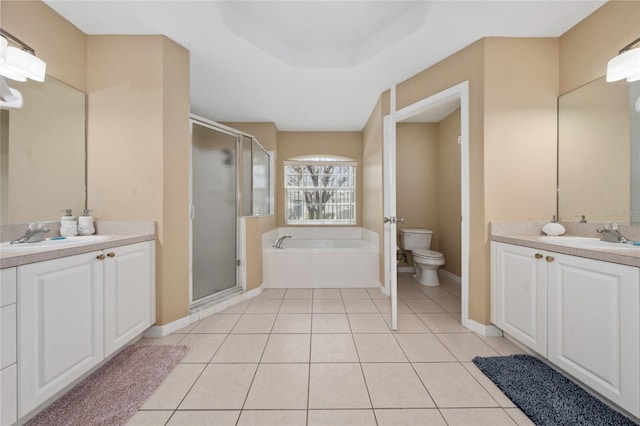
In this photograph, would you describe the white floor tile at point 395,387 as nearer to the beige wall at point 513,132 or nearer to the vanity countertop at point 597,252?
the beige wall at point 513,132

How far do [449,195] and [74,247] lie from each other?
3978 millimetres

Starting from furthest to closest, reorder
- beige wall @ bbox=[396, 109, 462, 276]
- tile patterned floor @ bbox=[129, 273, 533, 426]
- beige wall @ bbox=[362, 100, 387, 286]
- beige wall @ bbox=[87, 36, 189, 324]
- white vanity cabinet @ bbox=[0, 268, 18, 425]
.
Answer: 1. beige wall @ bbox=[396, 109, 462, 276]
2. beige wall @ bbox=[362, 100, 387, 286]
3. beige wall @ bbox=[87, 36, 189, 324]
4. tile patterned floor @ bbox=[129, 273, 533, 426]
5. white vanity cabinet @ bbox=[0, 268, 18, 425]

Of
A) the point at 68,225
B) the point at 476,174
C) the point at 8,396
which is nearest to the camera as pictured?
the point at 8,396

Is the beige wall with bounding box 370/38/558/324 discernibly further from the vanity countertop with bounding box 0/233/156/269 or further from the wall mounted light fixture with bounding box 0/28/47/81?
the wall mounted light fixture with bounding box 0/28/47/81

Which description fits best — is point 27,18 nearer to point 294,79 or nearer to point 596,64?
point 294,79

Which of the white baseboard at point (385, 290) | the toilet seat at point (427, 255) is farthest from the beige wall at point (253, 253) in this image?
the toilet seat at point (427, 255)

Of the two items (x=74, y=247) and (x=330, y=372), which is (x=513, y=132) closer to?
(x=330, y=372)

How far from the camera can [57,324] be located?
1.16m

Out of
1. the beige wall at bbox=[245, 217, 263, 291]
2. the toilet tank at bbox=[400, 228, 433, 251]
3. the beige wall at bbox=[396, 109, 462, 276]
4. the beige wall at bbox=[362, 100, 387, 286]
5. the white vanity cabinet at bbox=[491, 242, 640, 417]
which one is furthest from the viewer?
the beige wall at bbox=[396, 109, 462, 276]

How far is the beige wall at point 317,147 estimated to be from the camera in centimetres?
424

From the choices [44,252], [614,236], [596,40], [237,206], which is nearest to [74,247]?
[44,252]

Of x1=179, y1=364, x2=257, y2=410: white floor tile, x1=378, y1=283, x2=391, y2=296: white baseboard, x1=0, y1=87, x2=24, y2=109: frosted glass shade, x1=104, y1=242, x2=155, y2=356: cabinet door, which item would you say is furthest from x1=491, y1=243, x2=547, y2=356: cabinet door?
x1=0, y1=87, x2=24, y2=109: frosted glass shade

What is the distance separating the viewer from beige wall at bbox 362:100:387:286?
3006 mm

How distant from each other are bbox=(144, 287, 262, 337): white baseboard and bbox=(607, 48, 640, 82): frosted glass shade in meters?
3.42
